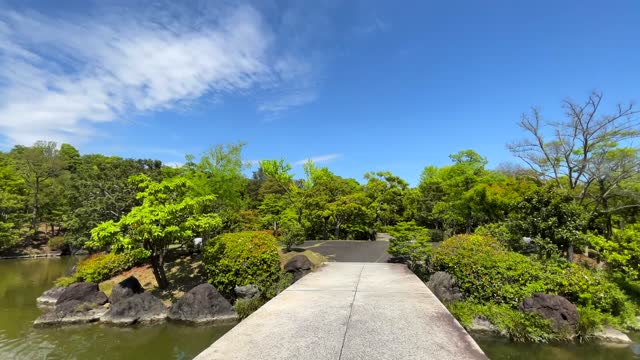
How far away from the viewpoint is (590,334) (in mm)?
8016

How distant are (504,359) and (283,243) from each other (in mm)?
9373

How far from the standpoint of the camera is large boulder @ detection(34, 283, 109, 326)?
994 cm

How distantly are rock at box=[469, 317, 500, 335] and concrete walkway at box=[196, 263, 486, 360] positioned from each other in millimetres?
2138

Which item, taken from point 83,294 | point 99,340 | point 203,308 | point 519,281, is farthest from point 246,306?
point 519,281

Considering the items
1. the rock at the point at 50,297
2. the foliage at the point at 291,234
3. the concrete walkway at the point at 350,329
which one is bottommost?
the rock at the point at 50,297

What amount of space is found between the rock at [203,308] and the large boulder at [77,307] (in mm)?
2488

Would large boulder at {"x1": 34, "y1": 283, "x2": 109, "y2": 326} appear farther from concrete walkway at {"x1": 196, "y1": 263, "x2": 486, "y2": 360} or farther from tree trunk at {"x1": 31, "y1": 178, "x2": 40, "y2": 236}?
tree trunk at {"x1": 31, "y1": 178, "x2": 40, "y2": 236}

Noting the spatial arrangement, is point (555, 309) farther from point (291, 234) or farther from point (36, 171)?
point (36, 171)

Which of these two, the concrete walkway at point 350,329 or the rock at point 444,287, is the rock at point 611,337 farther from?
the concrete walkway at point 350,329

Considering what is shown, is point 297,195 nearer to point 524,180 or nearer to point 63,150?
point 524,180

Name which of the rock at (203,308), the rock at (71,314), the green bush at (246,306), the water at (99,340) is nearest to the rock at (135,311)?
the water at (99,340)

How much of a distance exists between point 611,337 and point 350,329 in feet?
23.4

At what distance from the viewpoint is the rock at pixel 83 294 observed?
10812mm

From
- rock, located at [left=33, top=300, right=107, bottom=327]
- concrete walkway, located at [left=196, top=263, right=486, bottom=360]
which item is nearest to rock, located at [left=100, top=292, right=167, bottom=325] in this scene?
rock, located at [left=33, top=300, right=107, bottom=327]
